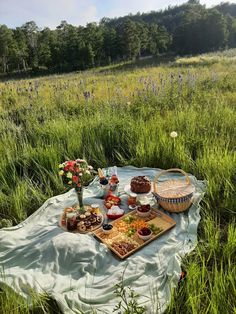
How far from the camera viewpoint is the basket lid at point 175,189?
298 cm

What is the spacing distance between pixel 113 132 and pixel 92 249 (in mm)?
2521

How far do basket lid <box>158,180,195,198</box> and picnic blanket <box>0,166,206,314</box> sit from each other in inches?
7.5

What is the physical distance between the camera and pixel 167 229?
9.10 ft

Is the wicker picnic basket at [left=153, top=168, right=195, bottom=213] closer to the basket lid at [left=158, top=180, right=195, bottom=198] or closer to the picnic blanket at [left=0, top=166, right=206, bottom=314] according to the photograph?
the basket lid at [left=158, top=180, right=195, bottom=198]

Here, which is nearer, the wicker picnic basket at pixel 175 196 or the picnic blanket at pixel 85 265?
the picnic blanket at pixel 85 265

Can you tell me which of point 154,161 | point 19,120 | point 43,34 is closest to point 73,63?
point 43,34

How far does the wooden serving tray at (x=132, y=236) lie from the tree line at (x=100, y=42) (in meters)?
39.2

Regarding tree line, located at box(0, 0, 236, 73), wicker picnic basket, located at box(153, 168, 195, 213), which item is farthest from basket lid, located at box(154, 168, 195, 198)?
tree line, located at box(0, 0, 236, 73)

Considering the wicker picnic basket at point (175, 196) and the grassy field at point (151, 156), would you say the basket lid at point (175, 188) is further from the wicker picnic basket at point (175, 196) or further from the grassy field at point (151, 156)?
the grassy field at point (151, 156)

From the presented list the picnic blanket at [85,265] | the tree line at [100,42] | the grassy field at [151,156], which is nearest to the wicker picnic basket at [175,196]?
the picnic blanket at [85,265]

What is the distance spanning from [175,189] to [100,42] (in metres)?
45.1

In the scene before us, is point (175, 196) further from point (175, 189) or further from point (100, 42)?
point (100, 42)

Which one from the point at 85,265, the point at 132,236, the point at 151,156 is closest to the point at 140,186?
the point at 132,236

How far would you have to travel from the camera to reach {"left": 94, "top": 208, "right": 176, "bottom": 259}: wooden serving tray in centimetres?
254
